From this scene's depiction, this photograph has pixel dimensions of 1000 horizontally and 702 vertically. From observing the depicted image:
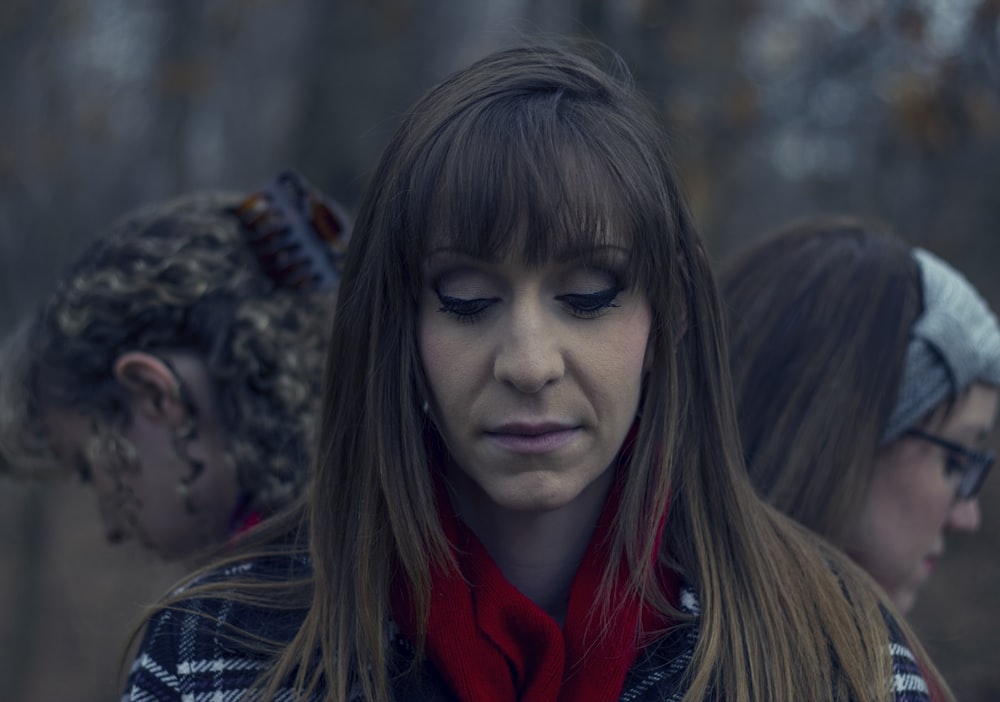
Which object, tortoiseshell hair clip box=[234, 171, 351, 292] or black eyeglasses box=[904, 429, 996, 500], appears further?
tortoiseshell hair clip box=[234, 171, 351, 292]

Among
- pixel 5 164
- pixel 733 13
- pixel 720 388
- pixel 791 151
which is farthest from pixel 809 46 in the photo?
pixel 720 388

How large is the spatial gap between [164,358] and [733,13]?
4.36 m

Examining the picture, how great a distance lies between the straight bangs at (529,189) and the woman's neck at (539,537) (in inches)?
17.6

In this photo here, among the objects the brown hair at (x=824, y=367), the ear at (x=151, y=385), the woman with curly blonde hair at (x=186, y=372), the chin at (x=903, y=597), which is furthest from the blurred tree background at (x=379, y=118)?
the ear at (x=151, y=385)

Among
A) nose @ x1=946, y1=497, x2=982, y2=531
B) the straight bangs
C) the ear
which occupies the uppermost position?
the straight bangs

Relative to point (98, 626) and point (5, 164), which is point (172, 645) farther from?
point (98, 626)

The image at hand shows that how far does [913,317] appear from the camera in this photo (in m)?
2.48

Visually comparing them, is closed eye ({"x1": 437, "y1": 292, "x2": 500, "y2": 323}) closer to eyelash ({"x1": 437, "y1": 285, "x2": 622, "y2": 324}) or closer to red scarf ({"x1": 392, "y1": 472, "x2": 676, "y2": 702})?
eyelash ({"x1": 437, "y1": 285, "x2": 622, "y2": 324})

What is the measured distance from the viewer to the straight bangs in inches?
66.1

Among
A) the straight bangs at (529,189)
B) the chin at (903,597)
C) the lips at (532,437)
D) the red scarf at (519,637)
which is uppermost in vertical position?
the straight bangs at (529,189)

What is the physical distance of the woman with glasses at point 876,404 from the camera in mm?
2449

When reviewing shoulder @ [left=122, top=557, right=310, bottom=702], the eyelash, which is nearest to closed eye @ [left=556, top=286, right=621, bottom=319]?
the eyelash

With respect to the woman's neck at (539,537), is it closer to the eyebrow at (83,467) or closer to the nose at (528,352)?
the nose at (528,352)

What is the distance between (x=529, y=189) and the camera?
66.1 inches
